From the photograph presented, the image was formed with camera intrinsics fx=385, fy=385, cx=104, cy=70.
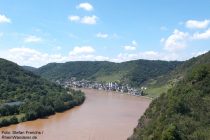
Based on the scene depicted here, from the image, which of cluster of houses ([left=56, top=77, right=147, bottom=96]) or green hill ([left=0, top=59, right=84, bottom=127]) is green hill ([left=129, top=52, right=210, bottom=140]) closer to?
green hill ([left=0, top=59, right=84, bottom=127])

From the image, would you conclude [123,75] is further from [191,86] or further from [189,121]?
[189,121]

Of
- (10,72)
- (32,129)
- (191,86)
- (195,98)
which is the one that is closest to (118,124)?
(32,129)

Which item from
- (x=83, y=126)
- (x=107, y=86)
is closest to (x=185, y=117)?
(x=83, y=126)

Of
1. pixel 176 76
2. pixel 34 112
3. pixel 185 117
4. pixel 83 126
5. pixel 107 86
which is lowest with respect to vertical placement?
pixel 83 126

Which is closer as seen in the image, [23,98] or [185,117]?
[185,117]

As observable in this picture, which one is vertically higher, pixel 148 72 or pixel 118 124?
pixel 148 72

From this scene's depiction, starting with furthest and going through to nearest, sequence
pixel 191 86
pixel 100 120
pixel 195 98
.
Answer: pixel 100 120
pixel 191 86
pixel 195 98

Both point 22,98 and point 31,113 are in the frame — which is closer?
point 31,113

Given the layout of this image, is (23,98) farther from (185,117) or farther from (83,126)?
(185,117)
